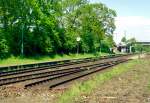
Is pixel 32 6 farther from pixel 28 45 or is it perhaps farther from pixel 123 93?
pixel 123 93

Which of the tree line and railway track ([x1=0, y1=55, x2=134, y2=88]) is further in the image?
the tree line

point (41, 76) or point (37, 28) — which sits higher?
point (37, 28)

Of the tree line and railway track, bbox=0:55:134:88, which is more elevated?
the tree line

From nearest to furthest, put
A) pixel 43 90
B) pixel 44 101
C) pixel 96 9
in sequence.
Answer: pixel 44 101 → pixel 43 90 → pixel 96 9

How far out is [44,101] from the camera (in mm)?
17359

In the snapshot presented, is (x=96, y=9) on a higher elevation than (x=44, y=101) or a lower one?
higher

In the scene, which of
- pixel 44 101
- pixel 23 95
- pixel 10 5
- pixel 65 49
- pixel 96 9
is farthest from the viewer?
pixel 96 9

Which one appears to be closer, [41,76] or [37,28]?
[41,76]

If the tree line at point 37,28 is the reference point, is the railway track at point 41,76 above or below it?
below

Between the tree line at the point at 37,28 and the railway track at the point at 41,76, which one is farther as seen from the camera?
the tree line at the point at 37,28

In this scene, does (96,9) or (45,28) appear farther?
(96,9)

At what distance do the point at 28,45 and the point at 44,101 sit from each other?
4578 centimetres

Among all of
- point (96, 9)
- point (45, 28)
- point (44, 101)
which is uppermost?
point (96, 9)

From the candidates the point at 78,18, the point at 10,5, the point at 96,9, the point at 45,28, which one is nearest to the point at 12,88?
the point at 10,5
